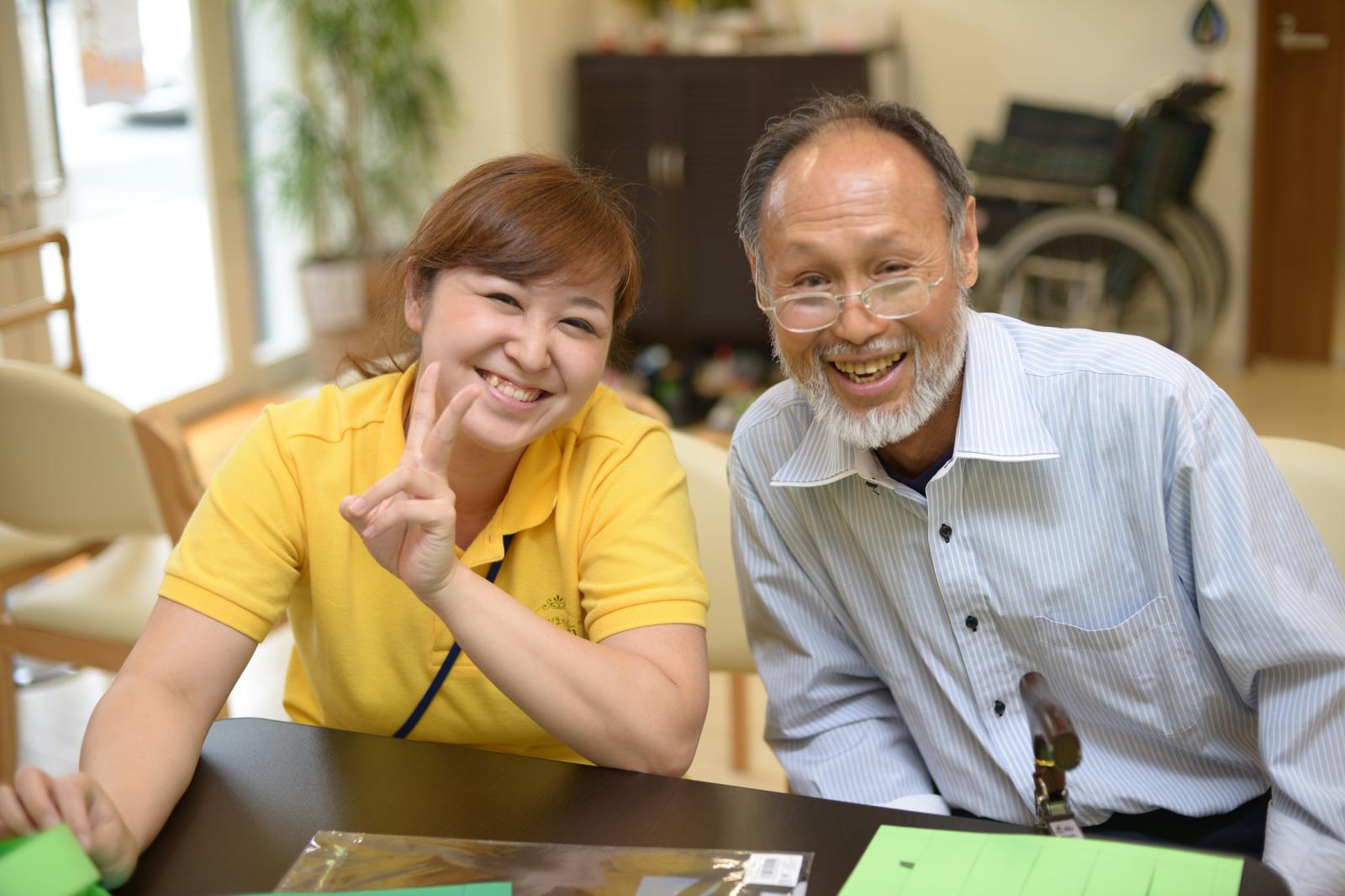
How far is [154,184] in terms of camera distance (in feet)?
16.2

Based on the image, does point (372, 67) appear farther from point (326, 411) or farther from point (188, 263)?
point (326, 411)

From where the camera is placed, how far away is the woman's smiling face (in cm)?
139

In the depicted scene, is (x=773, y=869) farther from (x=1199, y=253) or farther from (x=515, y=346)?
(x=1199, y=253)

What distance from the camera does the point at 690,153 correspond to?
17.2ft

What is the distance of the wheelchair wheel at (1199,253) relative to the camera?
4.88 meters

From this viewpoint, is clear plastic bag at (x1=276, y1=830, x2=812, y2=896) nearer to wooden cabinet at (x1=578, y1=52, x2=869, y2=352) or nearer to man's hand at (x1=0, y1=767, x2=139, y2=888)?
man's hand at (x1=0, y1=767, x2=139, y2=888)

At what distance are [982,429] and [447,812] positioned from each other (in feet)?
2.14

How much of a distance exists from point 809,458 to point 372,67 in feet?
12.8

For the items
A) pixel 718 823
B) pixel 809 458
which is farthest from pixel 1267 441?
pixel 718 823

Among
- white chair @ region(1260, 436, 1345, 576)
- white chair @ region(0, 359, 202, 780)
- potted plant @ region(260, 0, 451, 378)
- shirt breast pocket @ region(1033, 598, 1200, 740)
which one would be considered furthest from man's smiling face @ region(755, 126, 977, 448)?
potted plant @ region(260, 0, 451, 378)

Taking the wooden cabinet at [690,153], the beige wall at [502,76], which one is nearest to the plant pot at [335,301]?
the beige wall at [502,76]

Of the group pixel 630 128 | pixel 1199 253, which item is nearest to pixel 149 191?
pixel 630 128

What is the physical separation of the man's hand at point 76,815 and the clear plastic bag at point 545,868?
5.4 inches

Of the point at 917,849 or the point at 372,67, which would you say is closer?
the point at 917,849
